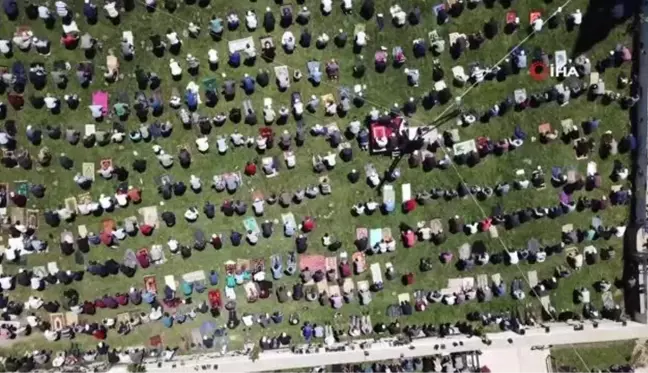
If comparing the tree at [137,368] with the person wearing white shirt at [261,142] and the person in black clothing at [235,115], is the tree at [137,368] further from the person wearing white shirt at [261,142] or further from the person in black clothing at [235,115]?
the person in black clothing at [235,115]

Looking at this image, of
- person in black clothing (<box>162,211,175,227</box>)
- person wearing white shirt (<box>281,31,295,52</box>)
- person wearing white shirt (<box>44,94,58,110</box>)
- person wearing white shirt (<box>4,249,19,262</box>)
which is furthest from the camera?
person in black clothing (<box>162,211,175,227</box>)

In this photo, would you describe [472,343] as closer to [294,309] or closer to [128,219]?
[294,309]

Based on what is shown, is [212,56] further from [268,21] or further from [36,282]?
[36,282]

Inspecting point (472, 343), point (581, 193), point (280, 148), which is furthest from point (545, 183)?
point (280, 148)

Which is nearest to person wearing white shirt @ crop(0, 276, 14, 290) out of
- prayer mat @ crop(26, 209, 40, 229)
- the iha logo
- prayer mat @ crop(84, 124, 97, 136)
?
prayer mat @ crop(26, 209, 40, 229)

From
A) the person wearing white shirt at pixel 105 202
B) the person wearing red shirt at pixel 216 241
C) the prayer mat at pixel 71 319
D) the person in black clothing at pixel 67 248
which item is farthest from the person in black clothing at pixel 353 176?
the prayer mat at pixel 71 319

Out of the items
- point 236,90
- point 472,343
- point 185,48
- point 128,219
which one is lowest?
point 472,343

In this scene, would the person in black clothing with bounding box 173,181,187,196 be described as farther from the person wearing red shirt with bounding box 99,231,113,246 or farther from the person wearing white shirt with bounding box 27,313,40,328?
the person wearing white shirt with bounding box 27,313,40,328
